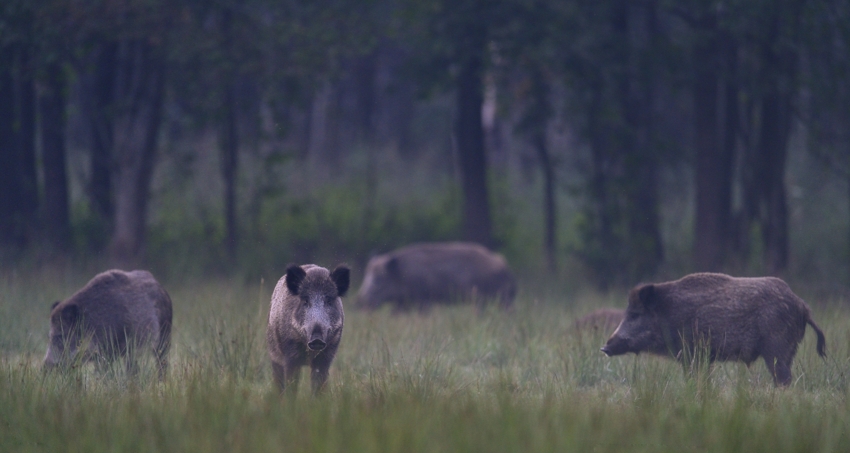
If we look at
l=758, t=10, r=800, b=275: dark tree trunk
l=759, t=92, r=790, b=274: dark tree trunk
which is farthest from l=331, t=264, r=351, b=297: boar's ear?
l=759, t=92, r=790, b=274: dark tree trunk

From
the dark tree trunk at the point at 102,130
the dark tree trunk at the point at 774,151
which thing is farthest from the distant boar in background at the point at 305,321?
the dark tree trunk at the point at 774,151

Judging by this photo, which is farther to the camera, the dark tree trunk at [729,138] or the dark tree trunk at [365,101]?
the dark tree trunk at [365,101]

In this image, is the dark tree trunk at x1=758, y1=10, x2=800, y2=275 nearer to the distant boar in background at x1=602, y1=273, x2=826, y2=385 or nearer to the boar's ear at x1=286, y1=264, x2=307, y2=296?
the distant boar in background at x1=602, y1=273, x2=826, y2=385

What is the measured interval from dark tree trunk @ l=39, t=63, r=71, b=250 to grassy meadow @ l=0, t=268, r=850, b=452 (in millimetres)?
7042

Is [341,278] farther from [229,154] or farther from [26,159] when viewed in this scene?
[26,159]

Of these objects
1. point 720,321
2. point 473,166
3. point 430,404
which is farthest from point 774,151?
point 430,404

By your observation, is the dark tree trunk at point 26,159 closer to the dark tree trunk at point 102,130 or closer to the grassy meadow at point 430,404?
the dark tree trunk at point 102,130

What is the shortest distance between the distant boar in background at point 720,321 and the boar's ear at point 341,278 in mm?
2275

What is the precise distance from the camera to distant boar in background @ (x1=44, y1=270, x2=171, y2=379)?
6.43 m

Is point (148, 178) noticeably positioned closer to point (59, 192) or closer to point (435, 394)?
point (59, 192)

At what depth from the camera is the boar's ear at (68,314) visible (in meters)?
6.54

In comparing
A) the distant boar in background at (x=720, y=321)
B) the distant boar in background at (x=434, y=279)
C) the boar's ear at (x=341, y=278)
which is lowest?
the distant boar in background at (x=434, y=279)

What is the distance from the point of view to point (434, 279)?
42.4 ft

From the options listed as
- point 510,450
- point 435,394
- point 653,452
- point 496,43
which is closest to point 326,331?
point 435,394
